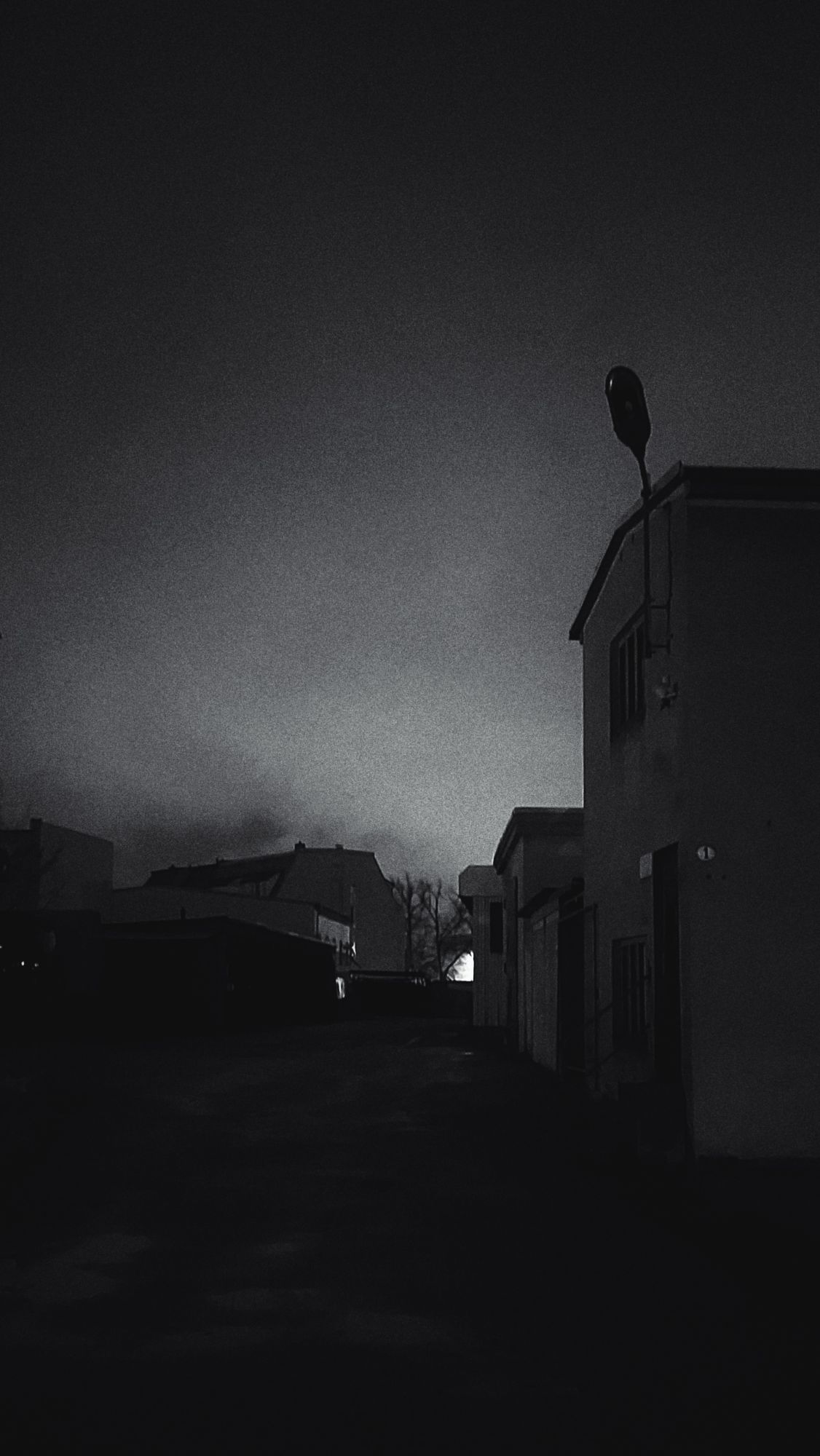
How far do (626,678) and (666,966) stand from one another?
12.1ft

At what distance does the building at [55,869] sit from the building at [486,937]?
72.9ft

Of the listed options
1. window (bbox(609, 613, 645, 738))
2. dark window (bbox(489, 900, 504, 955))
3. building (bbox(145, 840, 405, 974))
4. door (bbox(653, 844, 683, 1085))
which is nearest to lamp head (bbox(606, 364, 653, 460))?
window (bbox(609, 613, 645, 738))

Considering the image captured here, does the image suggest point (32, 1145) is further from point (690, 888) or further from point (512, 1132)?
point (690, 888)

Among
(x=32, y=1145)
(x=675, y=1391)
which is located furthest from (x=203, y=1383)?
(x=32, y=1145)

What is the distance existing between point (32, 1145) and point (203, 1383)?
10.2 m

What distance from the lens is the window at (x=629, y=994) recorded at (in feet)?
52.5

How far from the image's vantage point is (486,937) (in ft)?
162

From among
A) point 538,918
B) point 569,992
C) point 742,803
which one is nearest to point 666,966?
point 742,803

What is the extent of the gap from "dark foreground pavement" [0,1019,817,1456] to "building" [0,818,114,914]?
52.6m

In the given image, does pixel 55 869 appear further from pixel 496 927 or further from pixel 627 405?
pixel 627 405

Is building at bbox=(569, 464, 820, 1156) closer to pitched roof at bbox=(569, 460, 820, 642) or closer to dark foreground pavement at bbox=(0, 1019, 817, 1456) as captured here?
pitched roof at bbox=(569, 460, 820, 642)

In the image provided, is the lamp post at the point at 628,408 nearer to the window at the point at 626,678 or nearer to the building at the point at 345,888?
the window at the point at 626,678

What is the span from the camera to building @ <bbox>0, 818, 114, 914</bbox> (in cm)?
6569

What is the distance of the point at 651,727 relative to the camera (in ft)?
49.2
